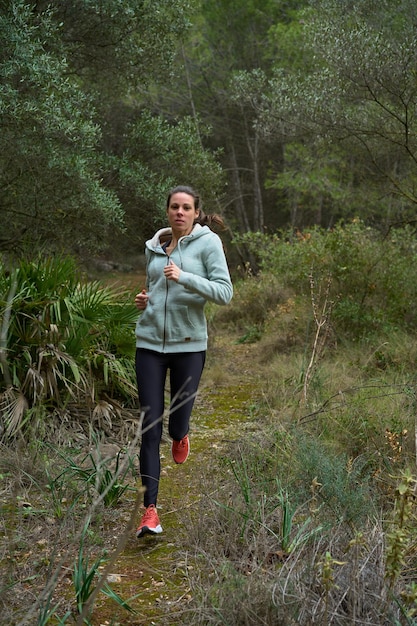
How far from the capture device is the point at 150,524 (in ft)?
13.9

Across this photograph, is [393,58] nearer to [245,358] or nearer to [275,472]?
[245,358]

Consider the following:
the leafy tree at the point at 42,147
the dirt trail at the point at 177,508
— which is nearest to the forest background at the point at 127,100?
the leafy tree at the point at 42,147

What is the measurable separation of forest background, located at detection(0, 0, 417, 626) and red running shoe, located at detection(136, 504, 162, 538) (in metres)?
0.21

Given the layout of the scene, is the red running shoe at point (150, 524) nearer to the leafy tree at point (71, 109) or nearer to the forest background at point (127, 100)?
the leafy tree at point (71, 109)

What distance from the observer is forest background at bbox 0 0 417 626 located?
3.31 meters

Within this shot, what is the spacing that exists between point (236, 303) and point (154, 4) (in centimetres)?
555

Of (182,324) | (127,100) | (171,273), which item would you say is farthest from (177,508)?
(127,100)

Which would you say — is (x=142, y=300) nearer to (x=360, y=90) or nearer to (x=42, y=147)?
(x=42, y=147)

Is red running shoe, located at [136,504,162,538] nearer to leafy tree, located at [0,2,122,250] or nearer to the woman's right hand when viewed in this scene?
the woman's right hand

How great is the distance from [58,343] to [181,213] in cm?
203

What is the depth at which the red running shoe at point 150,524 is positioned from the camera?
4.22m

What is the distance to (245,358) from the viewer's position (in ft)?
34.1

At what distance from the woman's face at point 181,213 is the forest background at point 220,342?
59.6 inches

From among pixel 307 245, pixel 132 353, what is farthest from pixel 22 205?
pixel 307 245
